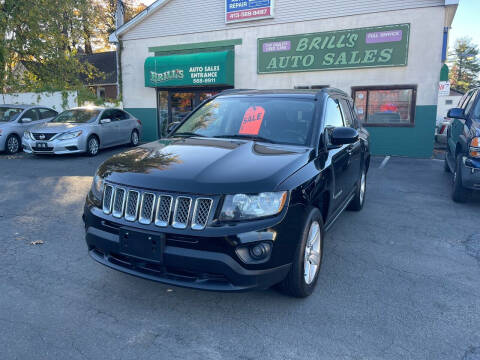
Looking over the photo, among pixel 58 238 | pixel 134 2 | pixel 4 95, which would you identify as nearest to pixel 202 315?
pixel 58 238

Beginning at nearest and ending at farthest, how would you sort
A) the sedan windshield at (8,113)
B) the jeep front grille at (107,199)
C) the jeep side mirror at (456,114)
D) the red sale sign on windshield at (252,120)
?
the jeep front grille at (107,199) < the red sale sign on windshield at (252,120) < the jeep side mirror at (456,114) < the sedan windshield at (8,113)

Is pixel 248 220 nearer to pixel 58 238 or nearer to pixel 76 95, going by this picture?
pixel 58 238

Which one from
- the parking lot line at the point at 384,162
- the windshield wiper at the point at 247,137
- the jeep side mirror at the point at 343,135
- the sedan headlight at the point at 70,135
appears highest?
the jeep side mirror at the point at 343,135

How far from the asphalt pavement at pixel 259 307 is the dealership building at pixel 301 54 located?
26.4ft

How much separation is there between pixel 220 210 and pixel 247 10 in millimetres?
12829

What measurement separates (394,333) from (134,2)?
3917 cm

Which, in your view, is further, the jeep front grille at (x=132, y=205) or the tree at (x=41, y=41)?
the tree at (x=41, y=41)

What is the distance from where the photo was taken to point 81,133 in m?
11.2

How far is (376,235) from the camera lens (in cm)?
491

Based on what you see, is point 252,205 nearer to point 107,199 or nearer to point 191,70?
point 107,199

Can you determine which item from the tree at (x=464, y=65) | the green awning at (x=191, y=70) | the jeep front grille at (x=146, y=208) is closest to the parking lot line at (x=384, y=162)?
the green awning at (x=191, y=70)

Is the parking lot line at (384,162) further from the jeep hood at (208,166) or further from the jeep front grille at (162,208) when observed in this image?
the jeep front grille at (162,208)

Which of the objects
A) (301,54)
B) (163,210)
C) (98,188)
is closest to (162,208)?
(163,210)

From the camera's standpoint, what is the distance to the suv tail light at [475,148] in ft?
19.0
